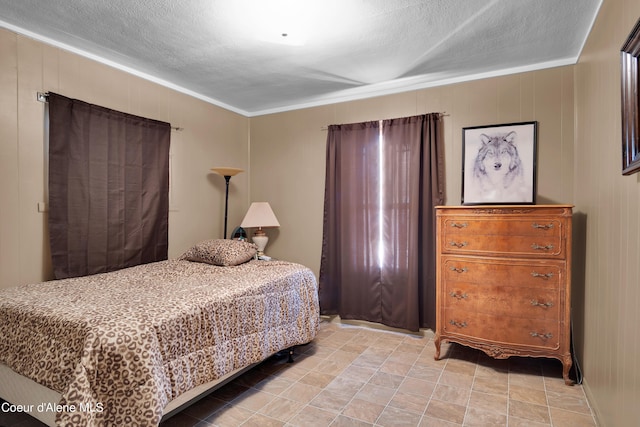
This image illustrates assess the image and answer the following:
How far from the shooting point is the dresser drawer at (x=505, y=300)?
2490 millimetres

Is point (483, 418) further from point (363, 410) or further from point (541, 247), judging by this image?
point (541, 247)

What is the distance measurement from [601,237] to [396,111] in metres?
2.14

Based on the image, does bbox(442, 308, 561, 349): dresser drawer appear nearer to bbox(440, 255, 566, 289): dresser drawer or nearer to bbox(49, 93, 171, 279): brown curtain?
bbox(440, 255, 566, 289): dresser drawer

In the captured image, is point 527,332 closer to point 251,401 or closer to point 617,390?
point 617,390

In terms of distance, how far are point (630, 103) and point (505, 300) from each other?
1.59 m

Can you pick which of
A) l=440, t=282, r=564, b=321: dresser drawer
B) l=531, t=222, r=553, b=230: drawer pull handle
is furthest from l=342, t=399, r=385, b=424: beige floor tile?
l=531, t=222, r=553, b=230: drawer pull handle

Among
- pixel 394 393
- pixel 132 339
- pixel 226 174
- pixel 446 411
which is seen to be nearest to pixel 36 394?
pixel 132 339

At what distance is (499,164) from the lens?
122 inches

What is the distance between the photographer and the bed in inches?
58.7

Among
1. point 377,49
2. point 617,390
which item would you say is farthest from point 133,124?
point 617,390

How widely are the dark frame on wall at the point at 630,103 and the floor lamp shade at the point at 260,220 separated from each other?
2944 millimetres

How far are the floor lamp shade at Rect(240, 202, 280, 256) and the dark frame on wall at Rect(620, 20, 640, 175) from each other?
2944 mm

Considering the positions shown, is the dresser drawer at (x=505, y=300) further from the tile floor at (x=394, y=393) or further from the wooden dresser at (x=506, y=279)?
the tile floor at (x=394, y=393)

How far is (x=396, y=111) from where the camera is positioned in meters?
3.62
